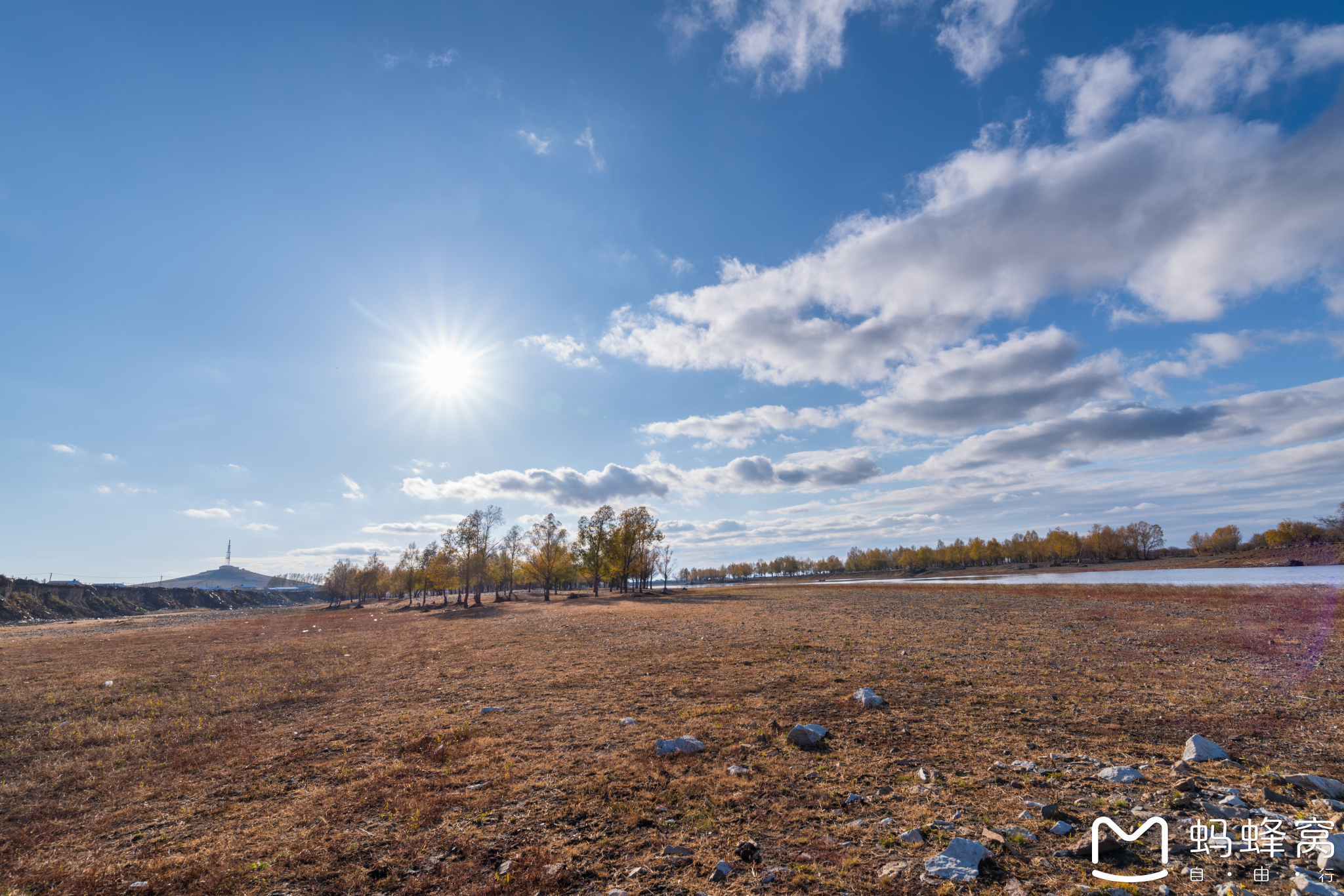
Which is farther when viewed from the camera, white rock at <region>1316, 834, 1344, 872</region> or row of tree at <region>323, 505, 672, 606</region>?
row of tree at <region>323, 505, 672, 606</region>

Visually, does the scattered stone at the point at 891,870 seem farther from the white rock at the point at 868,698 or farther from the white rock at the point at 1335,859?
the white rock at the point at 868,698

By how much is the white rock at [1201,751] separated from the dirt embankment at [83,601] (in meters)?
132

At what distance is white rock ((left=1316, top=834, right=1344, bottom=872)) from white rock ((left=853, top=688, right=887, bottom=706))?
23.4ft

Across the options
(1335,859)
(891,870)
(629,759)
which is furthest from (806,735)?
(1335,859)

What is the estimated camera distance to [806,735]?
9.76 m

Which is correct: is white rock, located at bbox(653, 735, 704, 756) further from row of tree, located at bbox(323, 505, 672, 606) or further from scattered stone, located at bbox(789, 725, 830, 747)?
row of tree, located at bbox(323, 505, 672, 606)

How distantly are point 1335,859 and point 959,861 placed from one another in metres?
3.70

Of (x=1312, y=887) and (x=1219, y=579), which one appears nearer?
(x=1312, y=887)

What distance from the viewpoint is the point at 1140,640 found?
1897cm

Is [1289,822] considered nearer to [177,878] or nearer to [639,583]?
[177,878]

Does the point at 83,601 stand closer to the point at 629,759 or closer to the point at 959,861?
the point at 629,759

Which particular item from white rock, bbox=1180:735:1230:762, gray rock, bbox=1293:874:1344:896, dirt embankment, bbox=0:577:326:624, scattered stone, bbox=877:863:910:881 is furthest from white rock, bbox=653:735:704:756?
dirt embankment, bbox=0:577:326:624

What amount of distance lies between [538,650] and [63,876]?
17.7m

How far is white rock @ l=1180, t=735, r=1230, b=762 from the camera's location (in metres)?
8.02
